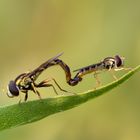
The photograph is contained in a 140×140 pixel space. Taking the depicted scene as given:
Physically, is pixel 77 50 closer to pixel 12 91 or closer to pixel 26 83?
pixel 26 83

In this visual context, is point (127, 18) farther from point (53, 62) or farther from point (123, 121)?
point (53, 62)

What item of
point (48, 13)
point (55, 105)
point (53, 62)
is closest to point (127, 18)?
point (48, 13)

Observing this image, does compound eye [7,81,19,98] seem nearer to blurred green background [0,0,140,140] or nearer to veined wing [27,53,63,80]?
veined wing [27,53,63,80]

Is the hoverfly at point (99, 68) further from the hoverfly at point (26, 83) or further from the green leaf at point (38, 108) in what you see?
the green leaf at point (38, 108)

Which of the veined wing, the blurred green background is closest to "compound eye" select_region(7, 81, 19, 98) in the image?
the veined wing

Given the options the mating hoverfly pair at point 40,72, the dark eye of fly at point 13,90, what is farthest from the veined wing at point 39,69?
the dark eye of fly at point 13,90
